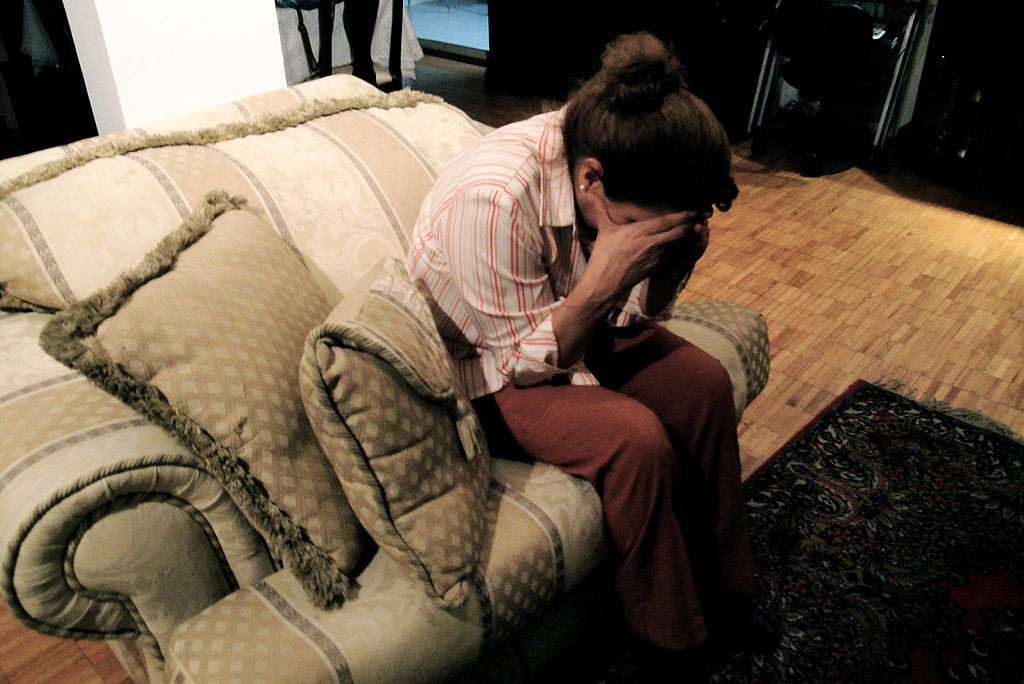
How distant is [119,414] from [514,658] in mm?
620

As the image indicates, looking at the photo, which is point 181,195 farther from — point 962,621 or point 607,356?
point 962,621

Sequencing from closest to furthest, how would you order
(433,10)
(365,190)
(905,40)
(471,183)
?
1. (471,183)
2. (365,190)
3. (905,40)
4. (433,10)

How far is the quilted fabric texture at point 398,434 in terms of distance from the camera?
35.8 inches

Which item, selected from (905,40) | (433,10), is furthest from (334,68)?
(905,40)

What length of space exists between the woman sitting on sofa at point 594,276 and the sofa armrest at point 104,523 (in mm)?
433

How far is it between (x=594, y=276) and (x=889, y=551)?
0.92 metres

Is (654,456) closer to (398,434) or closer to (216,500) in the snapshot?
(398,434)

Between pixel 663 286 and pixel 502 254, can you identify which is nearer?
pixel 502 254

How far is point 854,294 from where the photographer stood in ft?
8.45

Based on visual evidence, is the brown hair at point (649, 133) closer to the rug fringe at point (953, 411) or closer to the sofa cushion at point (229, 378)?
the sofa cushion at point (229, 378)

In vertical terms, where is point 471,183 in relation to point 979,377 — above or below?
above

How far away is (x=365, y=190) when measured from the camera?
1.36m

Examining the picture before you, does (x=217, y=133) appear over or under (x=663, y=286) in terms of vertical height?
over

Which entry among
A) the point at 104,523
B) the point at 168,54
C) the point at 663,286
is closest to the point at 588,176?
the point at 663,286
